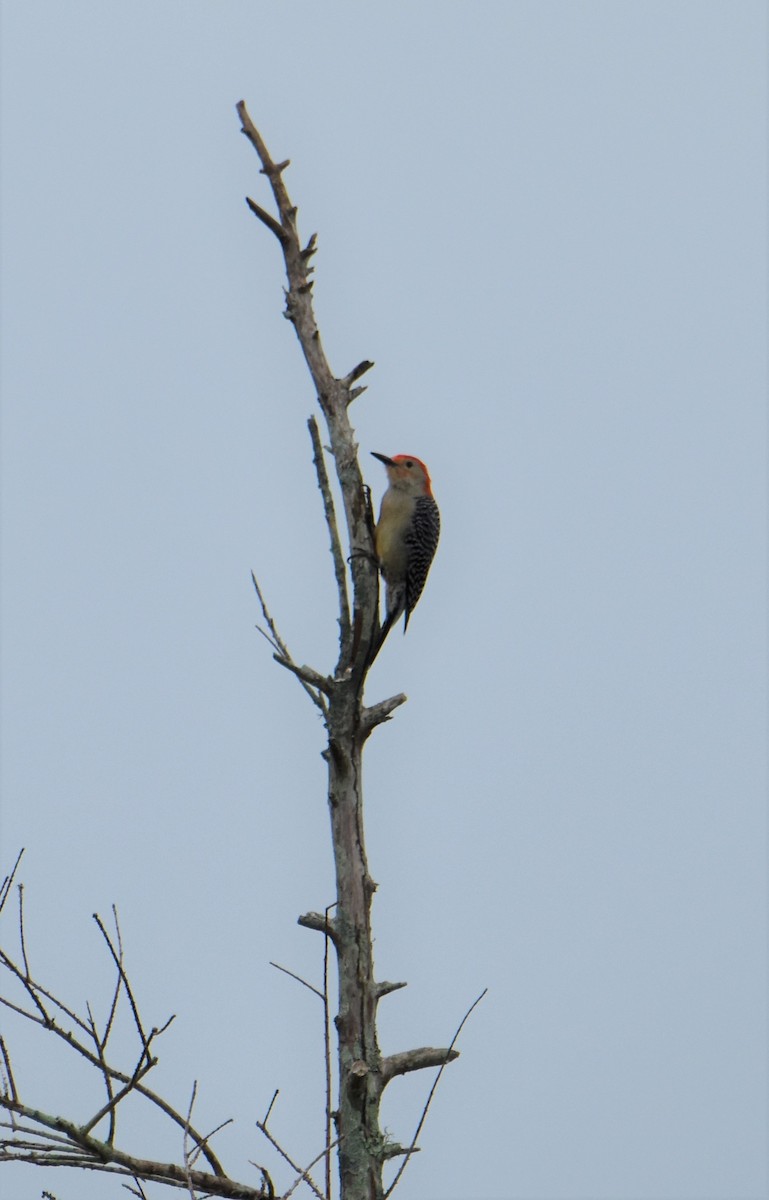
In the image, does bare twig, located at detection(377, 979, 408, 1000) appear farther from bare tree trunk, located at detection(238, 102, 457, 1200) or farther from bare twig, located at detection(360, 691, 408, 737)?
bare twig, located at detection(360, 691, 408, 737)

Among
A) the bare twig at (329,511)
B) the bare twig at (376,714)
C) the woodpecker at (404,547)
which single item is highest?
the woodpecker at (404,547)

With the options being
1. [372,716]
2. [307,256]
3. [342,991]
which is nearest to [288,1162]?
[342,991]

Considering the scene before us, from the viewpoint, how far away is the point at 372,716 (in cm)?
578

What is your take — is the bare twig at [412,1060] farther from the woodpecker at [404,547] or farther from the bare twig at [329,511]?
the woodpecker at [404,547]

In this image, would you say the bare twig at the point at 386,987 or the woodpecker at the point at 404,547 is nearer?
the bare twig at the point at 386,987

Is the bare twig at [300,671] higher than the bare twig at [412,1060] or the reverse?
higher

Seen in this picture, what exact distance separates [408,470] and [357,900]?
5.34 meters

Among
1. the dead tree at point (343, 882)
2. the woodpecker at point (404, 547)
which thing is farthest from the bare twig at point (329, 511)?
the woodpecker at point (404, 547)

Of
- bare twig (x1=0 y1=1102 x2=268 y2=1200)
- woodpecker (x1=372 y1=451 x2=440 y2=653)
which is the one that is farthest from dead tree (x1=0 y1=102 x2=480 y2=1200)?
woodpecker (x1=372 y1=451 x2=440 y2=653)

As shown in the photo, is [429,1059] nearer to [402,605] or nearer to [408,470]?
[402,605]

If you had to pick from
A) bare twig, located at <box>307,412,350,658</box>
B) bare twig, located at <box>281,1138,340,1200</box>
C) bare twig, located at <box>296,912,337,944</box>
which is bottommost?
bare twig, located at <box>281,1138,340,1200</box>

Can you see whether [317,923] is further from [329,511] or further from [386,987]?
[329,511]

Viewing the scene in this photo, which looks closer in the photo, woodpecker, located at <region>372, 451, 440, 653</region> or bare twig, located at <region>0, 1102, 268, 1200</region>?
bare twig, located at <region>0, 1102, 268, 1200</region>

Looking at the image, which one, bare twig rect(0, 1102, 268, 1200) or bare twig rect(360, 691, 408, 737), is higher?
bare twig rect(360, 691, 408, 737)
